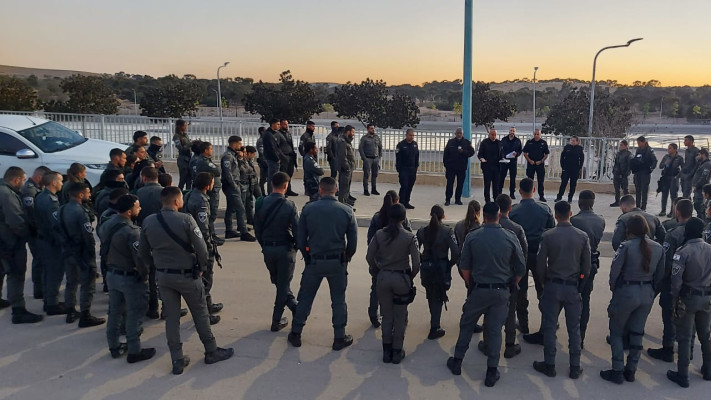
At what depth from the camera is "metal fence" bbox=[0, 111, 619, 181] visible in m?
14.4

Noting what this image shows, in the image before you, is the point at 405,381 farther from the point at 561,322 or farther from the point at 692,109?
the point at 692,109

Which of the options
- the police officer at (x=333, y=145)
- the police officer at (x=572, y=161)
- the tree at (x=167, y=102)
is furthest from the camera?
the tree at (x=167, y=102)

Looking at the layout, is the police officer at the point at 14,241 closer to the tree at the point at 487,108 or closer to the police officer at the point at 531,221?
the police officer at the point at 531,221

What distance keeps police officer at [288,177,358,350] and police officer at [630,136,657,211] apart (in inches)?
333

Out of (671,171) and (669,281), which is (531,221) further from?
(671,171)

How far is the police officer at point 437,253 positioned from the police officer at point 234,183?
453 centimetres

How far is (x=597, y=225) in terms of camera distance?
5715 mm

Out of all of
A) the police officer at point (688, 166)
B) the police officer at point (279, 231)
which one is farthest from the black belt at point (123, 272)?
the police officer at point (688, 166)

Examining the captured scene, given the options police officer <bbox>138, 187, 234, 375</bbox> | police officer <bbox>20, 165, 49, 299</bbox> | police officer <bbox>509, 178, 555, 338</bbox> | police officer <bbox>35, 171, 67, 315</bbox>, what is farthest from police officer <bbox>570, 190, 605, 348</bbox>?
police officer <bbox>20, 165, 49, 299</bbox>

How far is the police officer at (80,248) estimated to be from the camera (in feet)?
19.7

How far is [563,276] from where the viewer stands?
201 inches

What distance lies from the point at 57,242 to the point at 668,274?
6476 millimetres

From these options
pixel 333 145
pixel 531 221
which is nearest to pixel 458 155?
pixel 333 145

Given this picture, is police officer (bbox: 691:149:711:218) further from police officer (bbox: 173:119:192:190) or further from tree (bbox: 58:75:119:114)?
tree (bbox: 58:75:119:114)
